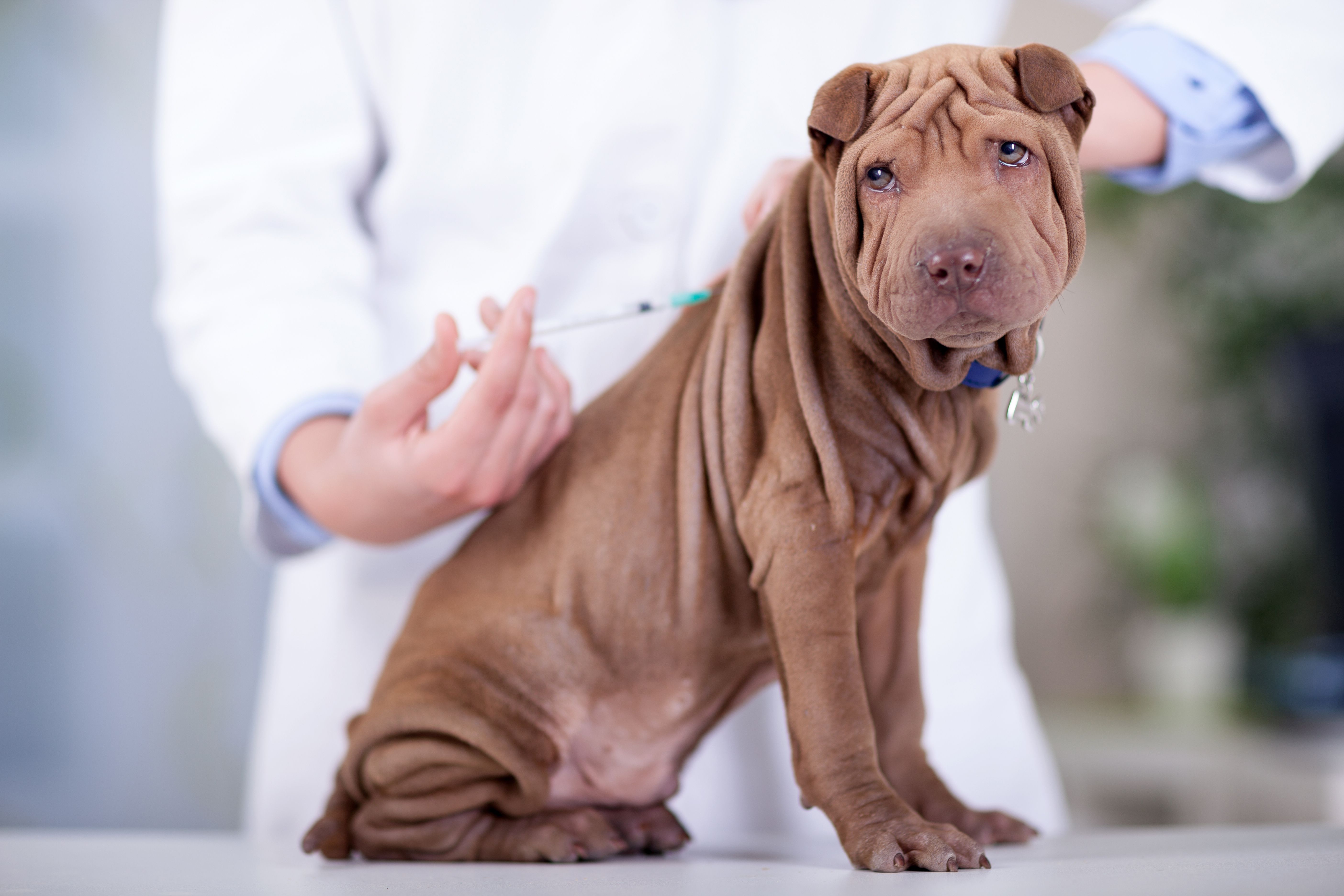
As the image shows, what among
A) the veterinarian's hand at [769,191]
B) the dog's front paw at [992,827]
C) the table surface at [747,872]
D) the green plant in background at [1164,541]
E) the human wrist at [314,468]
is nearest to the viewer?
the table surface at [747,872]

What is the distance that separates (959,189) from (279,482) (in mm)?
819

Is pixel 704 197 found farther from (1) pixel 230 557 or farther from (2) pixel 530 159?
(1) pixel 230 557

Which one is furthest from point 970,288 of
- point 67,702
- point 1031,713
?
point 67,702

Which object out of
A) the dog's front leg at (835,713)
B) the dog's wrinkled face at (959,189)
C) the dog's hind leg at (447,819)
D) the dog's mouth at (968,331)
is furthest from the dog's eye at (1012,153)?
the dog's hind leg at (447,819)

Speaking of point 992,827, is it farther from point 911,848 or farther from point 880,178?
point 880,178

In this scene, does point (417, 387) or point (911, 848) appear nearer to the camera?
point (911, 848)

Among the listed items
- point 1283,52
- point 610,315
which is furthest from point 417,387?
point 1283,52

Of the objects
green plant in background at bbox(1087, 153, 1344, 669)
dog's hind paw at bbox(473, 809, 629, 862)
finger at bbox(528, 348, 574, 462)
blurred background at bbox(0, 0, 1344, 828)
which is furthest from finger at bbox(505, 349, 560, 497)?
green plant in background at bbox(1087, 153, 1344, 669)

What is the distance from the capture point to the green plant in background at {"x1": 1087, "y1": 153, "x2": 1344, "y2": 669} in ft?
10.3

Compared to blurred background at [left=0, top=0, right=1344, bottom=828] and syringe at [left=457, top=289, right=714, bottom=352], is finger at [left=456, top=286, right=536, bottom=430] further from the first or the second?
blurred background at [left=0, top=0, right=1344, bottom=828]

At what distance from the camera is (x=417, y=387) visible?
0.99 metres

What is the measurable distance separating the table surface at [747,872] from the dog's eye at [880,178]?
0.42 meters

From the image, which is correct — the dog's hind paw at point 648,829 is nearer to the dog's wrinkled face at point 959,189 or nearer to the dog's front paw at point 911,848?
the dog's front paw at point 911,848

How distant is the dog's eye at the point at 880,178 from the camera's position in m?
0.70
